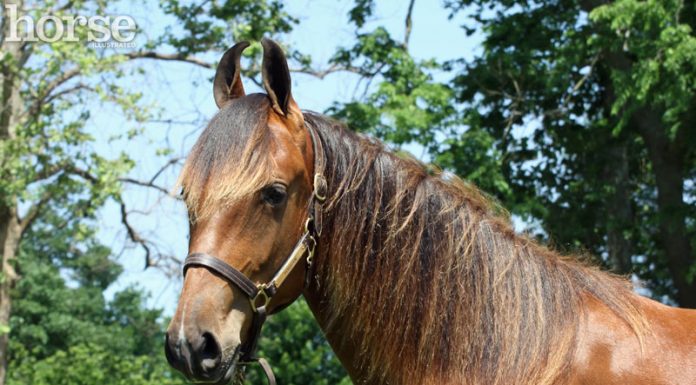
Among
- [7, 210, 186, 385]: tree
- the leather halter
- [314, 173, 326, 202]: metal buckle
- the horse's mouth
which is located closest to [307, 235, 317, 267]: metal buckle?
the leather halter

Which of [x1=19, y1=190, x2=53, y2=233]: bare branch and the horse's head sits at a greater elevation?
[x1=19, y1=190, x2=53, y2=233]: bare branch

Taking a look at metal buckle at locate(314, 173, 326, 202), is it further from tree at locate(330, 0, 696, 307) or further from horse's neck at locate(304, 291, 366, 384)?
tree at locate(330, 0, 696, 307)

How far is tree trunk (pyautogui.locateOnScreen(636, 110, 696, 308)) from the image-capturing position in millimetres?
12828

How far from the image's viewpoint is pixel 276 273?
123 inches

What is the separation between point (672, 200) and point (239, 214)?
12003 millimetres

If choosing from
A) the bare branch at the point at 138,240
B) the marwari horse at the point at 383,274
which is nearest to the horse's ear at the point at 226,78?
the marwari horse at the point at 383,274

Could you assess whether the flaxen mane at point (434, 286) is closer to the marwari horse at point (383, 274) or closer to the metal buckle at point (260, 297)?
the marwari horse at point (383, 274)

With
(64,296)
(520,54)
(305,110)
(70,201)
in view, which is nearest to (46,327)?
(64,296)

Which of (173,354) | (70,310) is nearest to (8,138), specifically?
(173,354)

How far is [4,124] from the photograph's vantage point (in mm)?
16109

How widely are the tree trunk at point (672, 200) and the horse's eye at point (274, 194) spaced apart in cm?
1075

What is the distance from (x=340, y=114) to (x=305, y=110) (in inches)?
463

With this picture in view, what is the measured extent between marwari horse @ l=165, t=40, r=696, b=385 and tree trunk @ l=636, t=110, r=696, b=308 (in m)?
10.0

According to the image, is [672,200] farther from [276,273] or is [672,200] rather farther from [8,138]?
[276,273]
